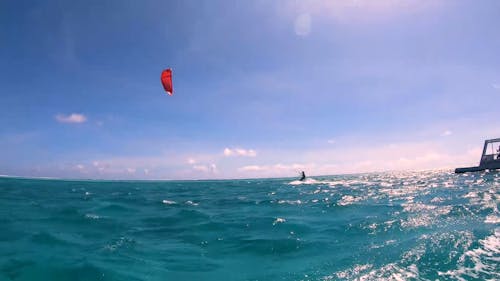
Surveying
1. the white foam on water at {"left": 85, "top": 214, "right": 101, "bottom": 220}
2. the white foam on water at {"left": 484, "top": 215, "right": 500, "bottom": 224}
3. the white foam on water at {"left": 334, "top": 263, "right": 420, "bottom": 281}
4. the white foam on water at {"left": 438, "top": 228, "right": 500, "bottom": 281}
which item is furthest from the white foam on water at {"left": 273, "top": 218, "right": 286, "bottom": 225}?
the white foam on water at {"left": 85, "top": 214, "right": 101, "bottom": 220}

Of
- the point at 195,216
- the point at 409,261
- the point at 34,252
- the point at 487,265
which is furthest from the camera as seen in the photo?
the point at 195,216

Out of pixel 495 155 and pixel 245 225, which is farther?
pixel 495 155

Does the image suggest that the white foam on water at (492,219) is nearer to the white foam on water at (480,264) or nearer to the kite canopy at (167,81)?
the white foam on water at (480,264)

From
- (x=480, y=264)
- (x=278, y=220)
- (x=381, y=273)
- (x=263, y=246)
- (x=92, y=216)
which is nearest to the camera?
(x=381, y=273)

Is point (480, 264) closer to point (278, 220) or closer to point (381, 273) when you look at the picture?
point (381, 273)

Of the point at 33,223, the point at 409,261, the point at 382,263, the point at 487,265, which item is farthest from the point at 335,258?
the point at 33,223

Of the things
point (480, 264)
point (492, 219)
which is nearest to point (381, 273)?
point (480, 264)

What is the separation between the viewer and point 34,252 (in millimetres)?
9609

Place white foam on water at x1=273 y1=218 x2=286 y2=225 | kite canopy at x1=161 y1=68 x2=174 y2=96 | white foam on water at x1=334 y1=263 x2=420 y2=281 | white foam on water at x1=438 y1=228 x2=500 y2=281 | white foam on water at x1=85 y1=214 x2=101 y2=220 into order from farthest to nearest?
1. white foam on water at x1=85 y1=214 x2=101 y2=220
2. white foam on water at x1=273 y1=218 x2=286 y2=225
3. kite canopy at x1=161 y1=68 x2=174 y2=96
4. white foam on water at x1=334 y1=263 x2=420 y2=281
5. white foam on water at x1=438 y1=228 x2=500 y2=281

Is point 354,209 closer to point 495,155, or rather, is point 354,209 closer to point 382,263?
point 382,263

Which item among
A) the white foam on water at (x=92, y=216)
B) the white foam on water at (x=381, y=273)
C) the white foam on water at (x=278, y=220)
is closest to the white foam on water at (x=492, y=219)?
the white foam on water at (x=381, y=273)

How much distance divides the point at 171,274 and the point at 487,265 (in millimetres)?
8043

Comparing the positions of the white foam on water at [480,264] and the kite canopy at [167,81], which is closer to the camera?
the white foam on water at [480,264]

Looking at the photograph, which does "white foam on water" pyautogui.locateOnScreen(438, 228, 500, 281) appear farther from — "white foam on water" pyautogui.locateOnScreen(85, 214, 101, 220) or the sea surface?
"white foam on water" pyautogui.locateOnScreen(85, 214, 101, 220)
